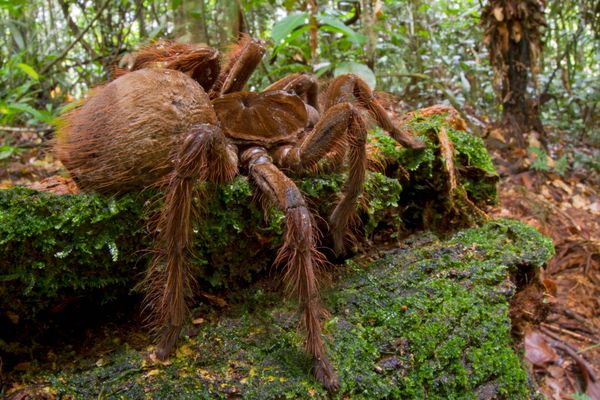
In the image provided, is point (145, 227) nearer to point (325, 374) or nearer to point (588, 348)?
point (325, 374)

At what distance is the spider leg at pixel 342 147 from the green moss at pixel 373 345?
15.3 inches

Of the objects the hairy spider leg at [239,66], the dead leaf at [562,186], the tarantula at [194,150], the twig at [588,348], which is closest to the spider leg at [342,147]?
the tarantula at [194,150]

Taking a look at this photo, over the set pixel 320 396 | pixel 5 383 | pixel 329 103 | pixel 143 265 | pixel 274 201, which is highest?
pixel 329 103

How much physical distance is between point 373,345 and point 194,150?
117 cm

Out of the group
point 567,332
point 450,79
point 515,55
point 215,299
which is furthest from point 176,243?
point 450,79

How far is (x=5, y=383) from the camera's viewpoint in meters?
1.98

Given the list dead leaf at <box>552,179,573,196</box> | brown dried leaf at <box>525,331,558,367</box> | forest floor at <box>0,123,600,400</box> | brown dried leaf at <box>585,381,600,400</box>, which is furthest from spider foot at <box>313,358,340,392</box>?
dead leaf at <box>552,179,573,196</box>

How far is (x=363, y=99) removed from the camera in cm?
291

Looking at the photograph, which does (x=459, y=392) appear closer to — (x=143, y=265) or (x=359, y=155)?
(x=359, y=155)

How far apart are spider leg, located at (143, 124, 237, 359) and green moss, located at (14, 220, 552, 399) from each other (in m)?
0.15

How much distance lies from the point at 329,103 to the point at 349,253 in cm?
89

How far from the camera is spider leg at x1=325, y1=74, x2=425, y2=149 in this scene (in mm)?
2873

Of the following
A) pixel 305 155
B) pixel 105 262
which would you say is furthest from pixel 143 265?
pixel 305 155

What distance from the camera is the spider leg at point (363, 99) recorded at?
2873 millimetres
